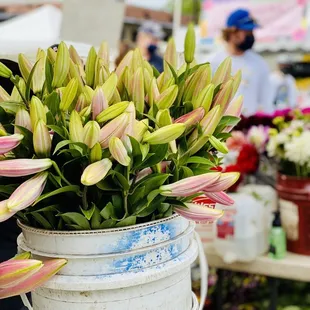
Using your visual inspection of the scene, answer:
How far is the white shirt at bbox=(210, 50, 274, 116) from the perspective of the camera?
9.00 ft

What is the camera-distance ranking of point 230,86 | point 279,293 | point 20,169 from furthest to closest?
point 279,293 → point 230,86 → point 20,169

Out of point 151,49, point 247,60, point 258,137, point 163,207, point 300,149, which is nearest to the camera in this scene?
point 163,207

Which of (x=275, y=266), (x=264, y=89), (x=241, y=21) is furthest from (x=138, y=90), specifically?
(x=264, y=89)

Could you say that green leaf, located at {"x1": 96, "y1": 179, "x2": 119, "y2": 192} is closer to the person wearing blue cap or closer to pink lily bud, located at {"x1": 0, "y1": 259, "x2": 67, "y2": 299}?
pink lily bud, located at {"x1": 0, "y1": 259, "x2": 67, "y2": 299}

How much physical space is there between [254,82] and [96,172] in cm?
233

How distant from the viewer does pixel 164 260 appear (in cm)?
68

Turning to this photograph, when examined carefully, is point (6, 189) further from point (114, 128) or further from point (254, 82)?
point (254, 82)

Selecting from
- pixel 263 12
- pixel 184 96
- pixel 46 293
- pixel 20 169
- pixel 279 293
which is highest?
pixel 263 12

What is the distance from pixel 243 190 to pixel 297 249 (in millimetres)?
248

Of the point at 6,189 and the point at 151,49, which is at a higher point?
the point at 151,49

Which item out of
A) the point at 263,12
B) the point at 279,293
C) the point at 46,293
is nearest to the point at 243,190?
the point at 279,293

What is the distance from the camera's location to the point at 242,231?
1.54m

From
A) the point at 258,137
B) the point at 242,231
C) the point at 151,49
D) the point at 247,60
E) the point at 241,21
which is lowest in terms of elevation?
the point at 242,231

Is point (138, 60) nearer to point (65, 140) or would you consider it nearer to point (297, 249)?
point (65, 140)
